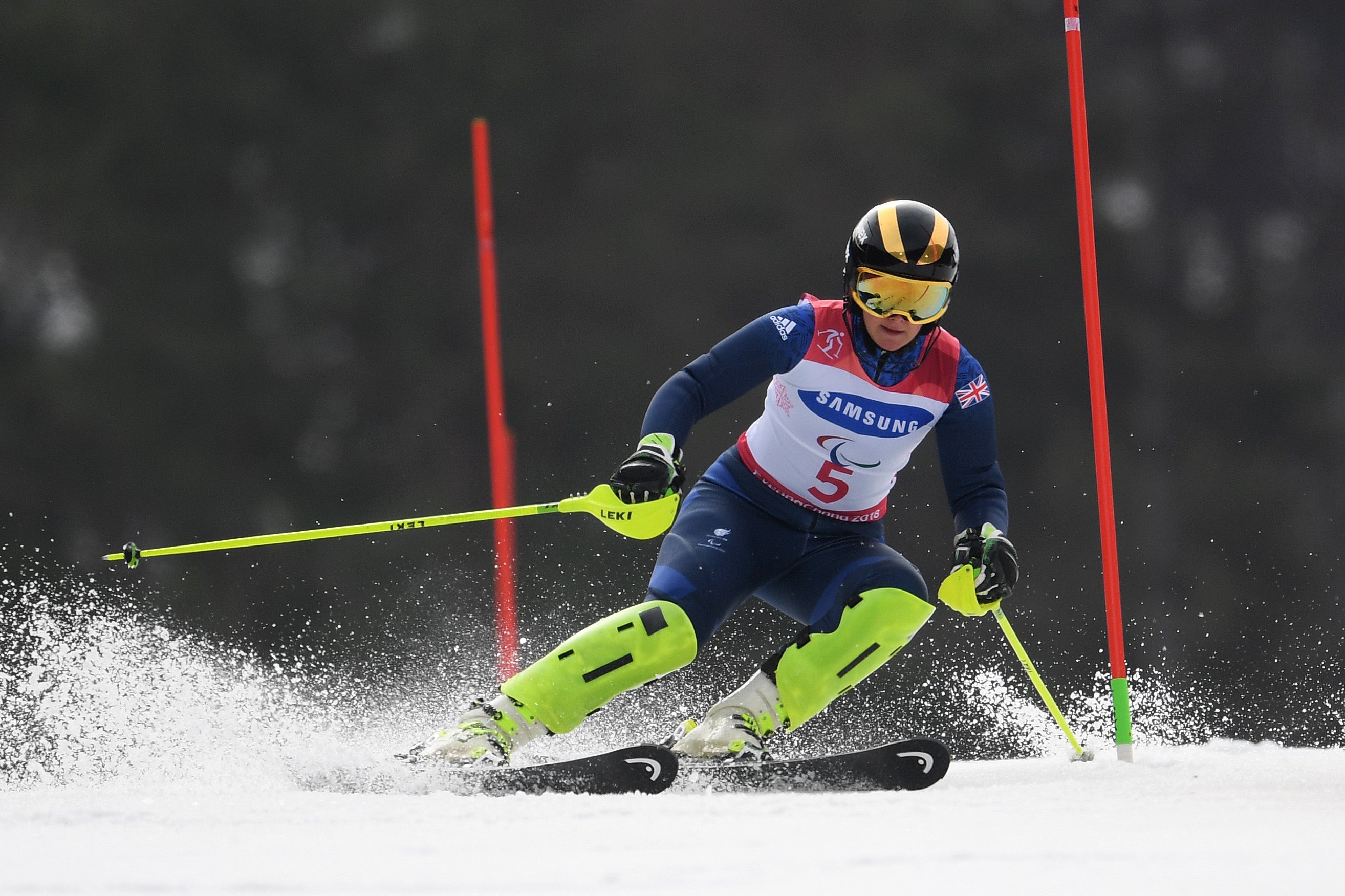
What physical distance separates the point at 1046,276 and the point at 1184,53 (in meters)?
2.07

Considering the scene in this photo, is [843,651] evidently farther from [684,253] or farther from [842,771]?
[684,253]

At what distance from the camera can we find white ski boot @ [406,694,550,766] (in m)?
2.58

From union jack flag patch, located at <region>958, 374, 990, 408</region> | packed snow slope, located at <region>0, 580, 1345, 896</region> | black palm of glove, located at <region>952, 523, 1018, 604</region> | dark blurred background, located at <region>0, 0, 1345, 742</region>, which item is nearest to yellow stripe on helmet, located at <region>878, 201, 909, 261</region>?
union jack flag patch, located at <region>958, 374, 990, 408</region>

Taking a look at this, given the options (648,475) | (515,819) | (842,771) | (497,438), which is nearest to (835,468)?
(648,475)

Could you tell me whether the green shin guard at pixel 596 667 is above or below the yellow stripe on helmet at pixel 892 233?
below

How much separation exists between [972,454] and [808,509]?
1.09ft

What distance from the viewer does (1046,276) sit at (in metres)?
11.3

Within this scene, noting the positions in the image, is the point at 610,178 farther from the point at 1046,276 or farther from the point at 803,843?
the point at 803,843

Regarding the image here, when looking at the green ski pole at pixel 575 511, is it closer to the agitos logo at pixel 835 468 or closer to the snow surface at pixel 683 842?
the agitos logo at pixel 835 468

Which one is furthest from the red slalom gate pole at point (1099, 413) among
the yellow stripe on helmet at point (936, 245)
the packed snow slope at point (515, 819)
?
the yellow stripe on helmet at point (936, 245)

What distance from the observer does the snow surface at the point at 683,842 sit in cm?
170

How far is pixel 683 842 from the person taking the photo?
1874 millimetres

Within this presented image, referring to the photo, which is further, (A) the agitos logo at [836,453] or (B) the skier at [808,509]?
(A) the agitos logo at [836,453]

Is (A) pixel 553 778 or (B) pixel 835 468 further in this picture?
(B) pixel 835 468
